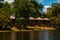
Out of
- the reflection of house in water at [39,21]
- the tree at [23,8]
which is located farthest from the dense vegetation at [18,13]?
the reflection of house in water at [39,21]

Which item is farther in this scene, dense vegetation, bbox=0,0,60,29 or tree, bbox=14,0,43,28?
tree, bbox=14,0,43,28

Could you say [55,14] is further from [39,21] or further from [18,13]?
[18,13]

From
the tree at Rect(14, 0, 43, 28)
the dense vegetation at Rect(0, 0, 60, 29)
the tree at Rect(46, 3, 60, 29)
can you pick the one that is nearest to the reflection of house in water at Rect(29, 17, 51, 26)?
the tree at Rect(46, 3, 60, 29)

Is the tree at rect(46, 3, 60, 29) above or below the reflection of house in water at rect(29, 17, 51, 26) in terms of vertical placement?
above

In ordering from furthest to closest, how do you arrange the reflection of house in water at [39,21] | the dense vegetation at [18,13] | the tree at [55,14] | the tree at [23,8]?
1. the reflection of house in water at [39,21]
2. the tree at [55,14]
3. the tree at [23,8]
4. the dense vegetation at [18,13]

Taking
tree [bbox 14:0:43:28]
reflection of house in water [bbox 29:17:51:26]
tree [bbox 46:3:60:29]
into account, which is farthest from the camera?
reflection of house in water [bbox 29:17:51:26]

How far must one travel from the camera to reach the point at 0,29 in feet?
137

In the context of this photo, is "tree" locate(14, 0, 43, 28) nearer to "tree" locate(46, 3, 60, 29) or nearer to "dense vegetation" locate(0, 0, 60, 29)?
"dense vegetation" locate(0, 0, 60, 29)

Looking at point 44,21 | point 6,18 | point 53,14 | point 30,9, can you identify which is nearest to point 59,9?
point 53,14

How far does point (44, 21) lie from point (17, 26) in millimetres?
13970

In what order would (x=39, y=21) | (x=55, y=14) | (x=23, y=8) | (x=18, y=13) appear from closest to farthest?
(x=23, y=8), (x=18, y=13), (x=55, y=14), (x=39, y=21)

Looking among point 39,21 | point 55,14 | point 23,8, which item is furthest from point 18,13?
point 39,21

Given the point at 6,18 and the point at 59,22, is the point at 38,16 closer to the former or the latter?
Answer: the point at 59,22

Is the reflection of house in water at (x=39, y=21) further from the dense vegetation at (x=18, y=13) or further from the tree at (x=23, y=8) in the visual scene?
the tree at (x=23, y=8)
